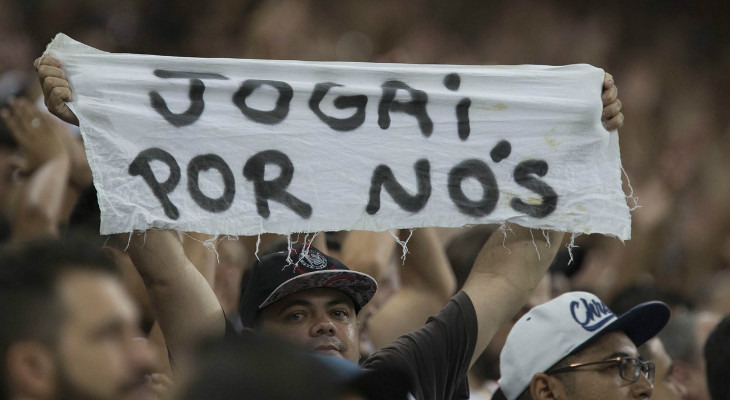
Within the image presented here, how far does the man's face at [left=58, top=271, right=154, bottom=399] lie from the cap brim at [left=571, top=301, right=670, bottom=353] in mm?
1552

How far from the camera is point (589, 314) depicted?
3.36 meters

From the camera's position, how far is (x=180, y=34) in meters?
7.11

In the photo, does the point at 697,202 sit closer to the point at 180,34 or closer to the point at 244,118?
the point at 180,34

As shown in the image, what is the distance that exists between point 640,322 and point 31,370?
1979 millimetres

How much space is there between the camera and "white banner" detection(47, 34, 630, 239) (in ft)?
10.0

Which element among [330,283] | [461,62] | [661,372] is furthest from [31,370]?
[461,62]

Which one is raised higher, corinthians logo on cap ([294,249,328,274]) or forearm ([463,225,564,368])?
corinthians logo on cap ([294,249,328,274])

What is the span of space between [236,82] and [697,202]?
6298mm

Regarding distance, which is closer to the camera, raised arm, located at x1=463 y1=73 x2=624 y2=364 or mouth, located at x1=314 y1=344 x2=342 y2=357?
mouth, located at x1=314 y1=344 x2=342 y2=357

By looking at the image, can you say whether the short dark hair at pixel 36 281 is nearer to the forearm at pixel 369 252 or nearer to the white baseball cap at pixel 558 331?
the white baseball cap at pixel 558 331

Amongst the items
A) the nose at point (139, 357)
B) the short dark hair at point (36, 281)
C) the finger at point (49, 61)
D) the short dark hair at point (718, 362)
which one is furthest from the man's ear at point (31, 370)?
the short dark hair at point (718, 362)

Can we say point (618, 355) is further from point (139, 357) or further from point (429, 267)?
point (139, 357)

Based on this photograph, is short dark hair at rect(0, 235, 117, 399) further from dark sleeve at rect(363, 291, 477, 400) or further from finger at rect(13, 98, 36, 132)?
finger at rect(13, 98, 36, 132)

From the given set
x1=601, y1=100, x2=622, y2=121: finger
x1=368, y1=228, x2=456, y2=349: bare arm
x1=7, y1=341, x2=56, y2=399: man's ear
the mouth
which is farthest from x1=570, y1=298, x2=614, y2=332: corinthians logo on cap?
x1=7, y1=341, x2=56, y2=399: man's ear
